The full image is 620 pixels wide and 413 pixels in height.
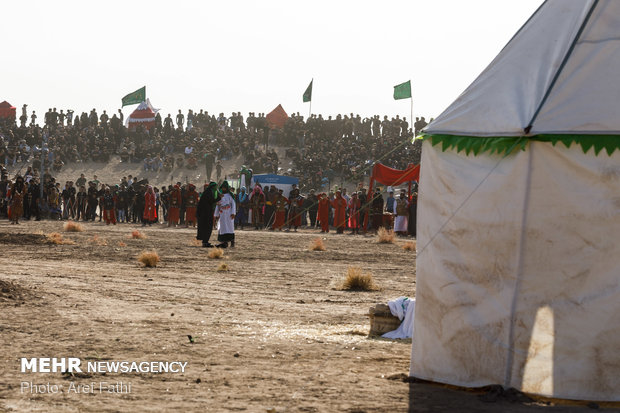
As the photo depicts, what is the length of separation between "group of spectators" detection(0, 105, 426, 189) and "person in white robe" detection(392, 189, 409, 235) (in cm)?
1000

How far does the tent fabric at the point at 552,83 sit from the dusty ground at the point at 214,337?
188 cm

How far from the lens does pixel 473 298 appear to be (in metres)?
6.36

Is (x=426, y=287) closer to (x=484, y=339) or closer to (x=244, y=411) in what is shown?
(x=484, y=339)

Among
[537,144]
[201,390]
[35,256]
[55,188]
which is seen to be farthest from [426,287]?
[55,188]

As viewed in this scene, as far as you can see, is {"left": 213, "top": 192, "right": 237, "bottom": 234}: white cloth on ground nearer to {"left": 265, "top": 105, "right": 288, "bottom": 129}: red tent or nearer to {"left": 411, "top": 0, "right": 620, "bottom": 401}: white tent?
{"left": 411, "top": 0, "right": 620, "bottom": 401}: white tent

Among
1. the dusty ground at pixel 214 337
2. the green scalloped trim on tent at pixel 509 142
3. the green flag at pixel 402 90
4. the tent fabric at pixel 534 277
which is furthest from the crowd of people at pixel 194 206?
the tent fabric at pixel 534 277

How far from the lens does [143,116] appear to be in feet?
161

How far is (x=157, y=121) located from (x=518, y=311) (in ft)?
149

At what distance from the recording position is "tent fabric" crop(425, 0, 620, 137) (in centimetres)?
613

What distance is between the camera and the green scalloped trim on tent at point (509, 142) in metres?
6.02

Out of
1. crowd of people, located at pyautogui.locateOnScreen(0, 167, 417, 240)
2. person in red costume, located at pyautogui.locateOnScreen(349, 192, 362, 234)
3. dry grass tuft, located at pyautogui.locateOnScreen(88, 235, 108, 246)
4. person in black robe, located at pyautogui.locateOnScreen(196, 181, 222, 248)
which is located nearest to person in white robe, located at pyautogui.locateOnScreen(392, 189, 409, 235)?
crowd of people, located at pyautogui.locateOnScreen(0, 167, 417, 240)

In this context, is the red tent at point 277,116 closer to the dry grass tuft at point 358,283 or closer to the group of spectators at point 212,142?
the group of spectators at point 212,142

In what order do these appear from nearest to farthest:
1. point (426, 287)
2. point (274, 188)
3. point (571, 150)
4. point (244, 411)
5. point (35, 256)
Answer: point (244, 411), point (571, 150), point (426, 287), point (35, 256), point (274, 188)

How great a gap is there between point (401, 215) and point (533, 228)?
24430 mm
